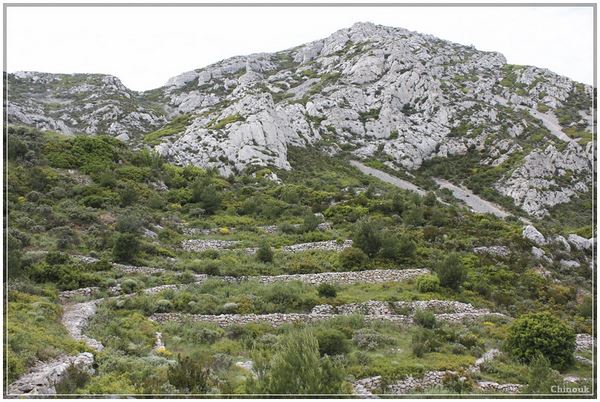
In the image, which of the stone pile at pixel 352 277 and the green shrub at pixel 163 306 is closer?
the green shrub at pixel 163 306

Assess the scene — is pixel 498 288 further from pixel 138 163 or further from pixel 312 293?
pixel 138 163

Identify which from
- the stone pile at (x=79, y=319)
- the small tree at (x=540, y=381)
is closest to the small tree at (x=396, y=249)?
the small tree at (x=540, y=381)

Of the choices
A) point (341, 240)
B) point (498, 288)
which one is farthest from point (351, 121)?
point (498, 288)

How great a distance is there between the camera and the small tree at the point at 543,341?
16047 millimetres

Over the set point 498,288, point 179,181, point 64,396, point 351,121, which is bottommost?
point 498,288

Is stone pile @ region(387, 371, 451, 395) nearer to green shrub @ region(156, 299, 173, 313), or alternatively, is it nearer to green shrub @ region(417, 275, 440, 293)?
green shrub @ region(417, 275, 440, 293)

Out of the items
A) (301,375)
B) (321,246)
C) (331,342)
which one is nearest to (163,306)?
(331,342)

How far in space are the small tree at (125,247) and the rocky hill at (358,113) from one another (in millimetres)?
42025

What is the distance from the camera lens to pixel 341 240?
32.9 metres

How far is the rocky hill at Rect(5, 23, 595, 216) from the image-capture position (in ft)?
251

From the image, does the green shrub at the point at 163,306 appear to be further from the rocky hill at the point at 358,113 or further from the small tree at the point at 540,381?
the rocky hill at the point at 358,113

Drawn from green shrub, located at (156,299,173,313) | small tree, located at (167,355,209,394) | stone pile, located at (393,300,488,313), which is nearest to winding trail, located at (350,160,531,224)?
stone pile, located at (393,300,488,313)

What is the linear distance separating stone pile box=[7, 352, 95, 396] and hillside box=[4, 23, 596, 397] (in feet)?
0.18

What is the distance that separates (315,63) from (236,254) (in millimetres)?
123205
